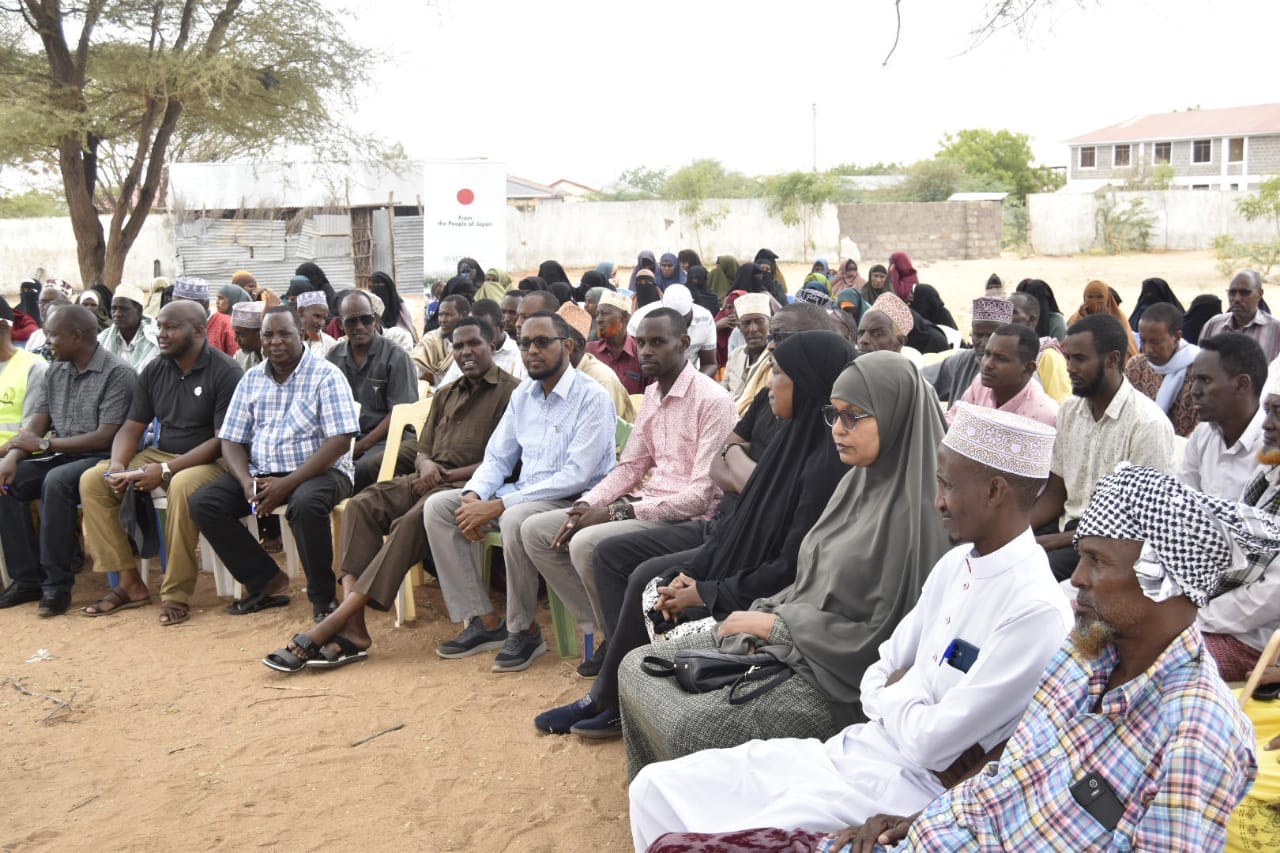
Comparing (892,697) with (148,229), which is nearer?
(892,697)

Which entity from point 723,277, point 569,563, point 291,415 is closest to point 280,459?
point 291,415

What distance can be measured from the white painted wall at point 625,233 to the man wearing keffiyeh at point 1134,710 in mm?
31399

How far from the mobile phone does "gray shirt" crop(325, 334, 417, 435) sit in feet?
18.2

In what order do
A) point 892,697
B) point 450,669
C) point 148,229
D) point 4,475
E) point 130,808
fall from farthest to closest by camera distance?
point 148,229 < point 4,475 < point 450,669 < point 130,808 < point 892,697

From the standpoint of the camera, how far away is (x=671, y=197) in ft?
118

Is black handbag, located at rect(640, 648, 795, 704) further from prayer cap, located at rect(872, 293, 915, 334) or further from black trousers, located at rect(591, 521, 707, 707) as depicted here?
prayer cap, located at rect(872, 293, 915, 334)

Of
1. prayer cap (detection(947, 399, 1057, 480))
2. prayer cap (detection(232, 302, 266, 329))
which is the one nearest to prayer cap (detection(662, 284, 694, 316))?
prayer cap (detection(232, 302, 266, 329))

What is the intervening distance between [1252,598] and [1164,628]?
1.53m

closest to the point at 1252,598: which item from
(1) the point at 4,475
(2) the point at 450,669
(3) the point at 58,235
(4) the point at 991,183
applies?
(2) the point at 450,669

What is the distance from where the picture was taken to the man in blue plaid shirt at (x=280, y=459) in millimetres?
6172

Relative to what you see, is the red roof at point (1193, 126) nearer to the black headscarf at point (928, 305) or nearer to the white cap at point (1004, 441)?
the black headscarf at point (928, 305)

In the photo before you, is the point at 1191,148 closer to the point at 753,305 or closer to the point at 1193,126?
the point at 1193,126

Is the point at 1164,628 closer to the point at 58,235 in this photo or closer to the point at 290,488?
the point at 290,488

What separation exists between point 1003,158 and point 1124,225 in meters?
24.3
